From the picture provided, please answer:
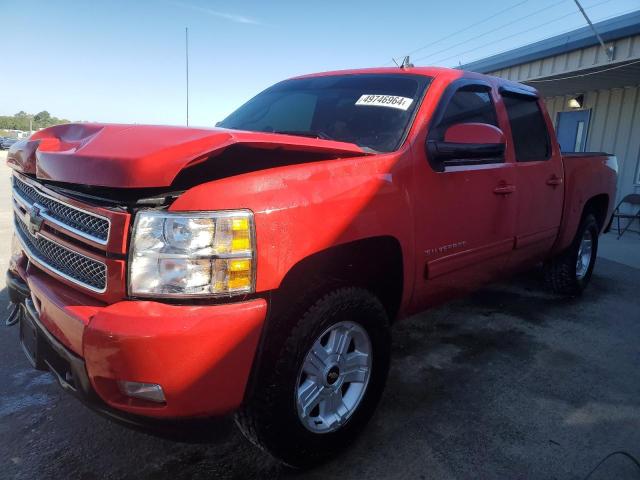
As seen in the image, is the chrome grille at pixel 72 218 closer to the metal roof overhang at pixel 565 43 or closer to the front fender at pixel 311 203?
the front fender at pixel 311 203

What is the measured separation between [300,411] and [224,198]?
101 cm

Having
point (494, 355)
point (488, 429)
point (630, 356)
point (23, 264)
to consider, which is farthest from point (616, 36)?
point (23, 264)

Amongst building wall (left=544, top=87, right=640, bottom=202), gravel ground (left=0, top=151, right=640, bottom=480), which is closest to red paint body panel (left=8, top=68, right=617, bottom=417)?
gravel ground (left=0, top=151, right=640, bottom=480)

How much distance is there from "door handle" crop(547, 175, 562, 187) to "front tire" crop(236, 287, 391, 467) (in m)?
2.19

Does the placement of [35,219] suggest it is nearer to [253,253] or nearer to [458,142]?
[253,253]

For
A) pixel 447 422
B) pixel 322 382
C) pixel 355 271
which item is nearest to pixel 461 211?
pixel 355 271

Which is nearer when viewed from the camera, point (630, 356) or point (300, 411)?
point (300, 411)

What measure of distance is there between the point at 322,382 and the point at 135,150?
1.28 m

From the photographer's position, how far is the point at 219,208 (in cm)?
169

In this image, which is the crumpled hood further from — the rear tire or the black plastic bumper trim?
the rear tire

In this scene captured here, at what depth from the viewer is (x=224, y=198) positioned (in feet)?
5.57

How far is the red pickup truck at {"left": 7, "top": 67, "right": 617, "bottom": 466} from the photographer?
5.48ft

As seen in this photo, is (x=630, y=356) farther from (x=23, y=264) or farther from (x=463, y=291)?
(x=23, y=264)

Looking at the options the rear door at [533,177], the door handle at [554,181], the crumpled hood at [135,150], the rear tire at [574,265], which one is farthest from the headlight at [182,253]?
the rear tire at [574,265]
